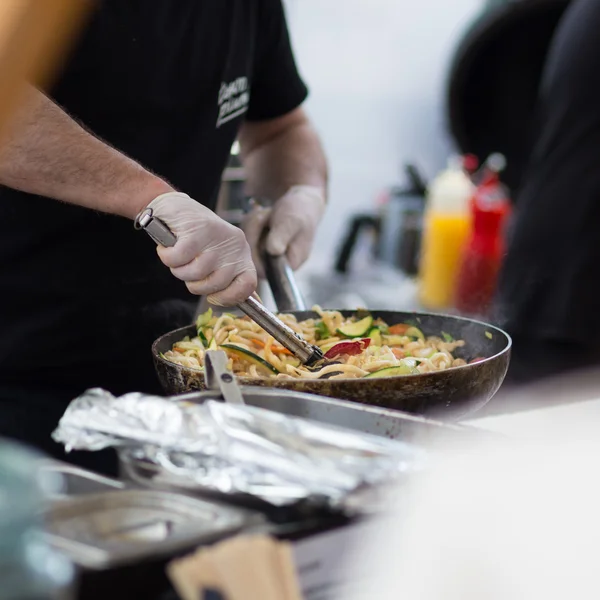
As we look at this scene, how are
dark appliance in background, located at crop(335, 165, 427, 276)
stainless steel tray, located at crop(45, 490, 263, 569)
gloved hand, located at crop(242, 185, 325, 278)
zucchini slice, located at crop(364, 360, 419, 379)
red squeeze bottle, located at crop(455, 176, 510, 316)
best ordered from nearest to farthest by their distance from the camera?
stainless steel tray, located at crop(45, 490, 263, 569) → zucchini slice, located at crop(364, 360, 419, 379) → gloved hand, located at crop(242, 185, 325, 278) → red squeeze bottle, located at crop(455, 176, 510, 316) → dark appliance in background, located at crop(335, 165, 427, 276)

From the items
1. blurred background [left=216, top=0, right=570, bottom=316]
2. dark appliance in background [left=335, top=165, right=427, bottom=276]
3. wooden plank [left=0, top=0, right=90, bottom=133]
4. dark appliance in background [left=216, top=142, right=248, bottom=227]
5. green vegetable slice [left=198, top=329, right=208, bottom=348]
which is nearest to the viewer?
wooden plank [left=0, top=0, right=90, bottom=133]

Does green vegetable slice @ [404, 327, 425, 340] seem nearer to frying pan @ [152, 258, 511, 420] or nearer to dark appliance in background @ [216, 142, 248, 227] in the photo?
frying pan @ [152, 258, 511, 420]

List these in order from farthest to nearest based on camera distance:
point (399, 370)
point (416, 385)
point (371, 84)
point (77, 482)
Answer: point (371, 84), point (399, 370), point (416, 385), point (77, 482)

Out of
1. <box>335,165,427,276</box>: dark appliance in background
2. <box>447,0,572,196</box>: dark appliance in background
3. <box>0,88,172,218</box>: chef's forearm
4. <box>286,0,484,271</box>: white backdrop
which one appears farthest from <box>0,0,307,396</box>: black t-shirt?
<box>286,0,484,271</box>: white backdrop

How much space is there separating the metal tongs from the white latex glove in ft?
0.08

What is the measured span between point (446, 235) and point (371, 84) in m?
1.24

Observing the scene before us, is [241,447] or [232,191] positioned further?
[232,191]

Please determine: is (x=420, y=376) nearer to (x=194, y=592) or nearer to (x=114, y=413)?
(x=114, y=413)

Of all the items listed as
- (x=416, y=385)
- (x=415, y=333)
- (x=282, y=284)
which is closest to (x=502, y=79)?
(x=282, y=284)

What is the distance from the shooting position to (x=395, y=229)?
4.22 m

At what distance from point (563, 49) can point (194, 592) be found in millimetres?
2574

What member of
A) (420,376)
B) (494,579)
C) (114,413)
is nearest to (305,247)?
(420,376)

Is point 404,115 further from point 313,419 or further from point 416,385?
point 313,419

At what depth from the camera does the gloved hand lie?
1980 millimetres
